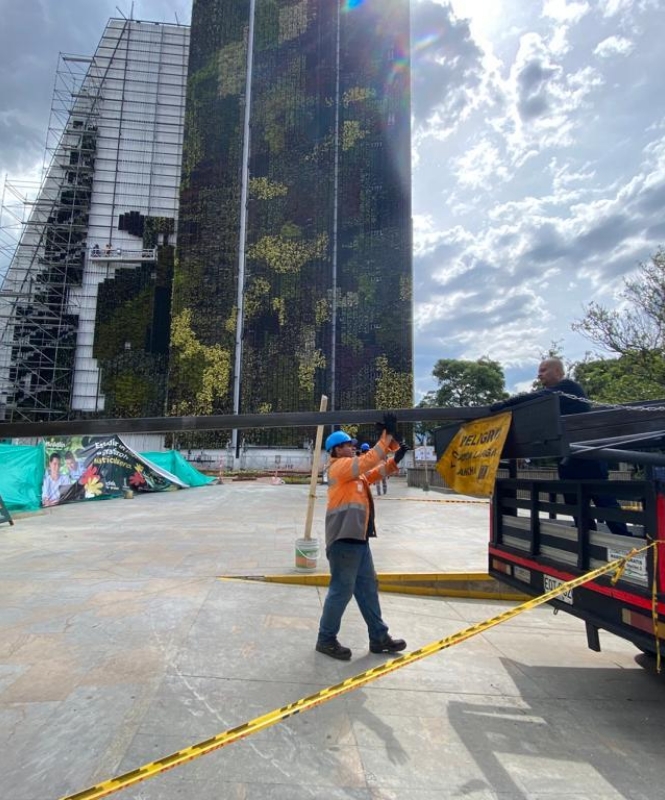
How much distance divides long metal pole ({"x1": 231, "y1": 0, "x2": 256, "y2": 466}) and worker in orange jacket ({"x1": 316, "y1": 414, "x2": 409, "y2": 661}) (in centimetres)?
3330

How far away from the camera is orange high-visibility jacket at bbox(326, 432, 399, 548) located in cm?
388

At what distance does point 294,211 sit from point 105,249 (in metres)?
16.0

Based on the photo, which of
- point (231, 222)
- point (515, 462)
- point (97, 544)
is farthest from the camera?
point (231, 222)

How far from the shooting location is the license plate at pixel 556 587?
11.2 feet

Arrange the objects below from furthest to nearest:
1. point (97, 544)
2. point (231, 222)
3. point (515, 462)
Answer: point (231, 222)
point (97, 544)
point (515, 462)

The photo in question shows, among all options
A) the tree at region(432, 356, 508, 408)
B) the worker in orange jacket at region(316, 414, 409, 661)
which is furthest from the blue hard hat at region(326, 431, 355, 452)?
the tree at region(432, 356, 508, 408)

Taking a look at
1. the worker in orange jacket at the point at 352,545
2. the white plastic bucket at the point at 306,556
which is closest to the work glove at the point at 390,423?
the worker in orange jacket at the point at 352,545

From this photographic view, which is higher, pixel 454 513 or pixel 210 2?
pixel 210 2

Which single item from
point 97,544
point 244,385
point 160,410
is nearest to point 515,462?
point 97,544

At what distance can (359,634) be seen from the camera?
4.53m

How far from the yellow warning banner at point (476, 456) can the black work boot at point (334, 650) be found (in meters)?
1.56

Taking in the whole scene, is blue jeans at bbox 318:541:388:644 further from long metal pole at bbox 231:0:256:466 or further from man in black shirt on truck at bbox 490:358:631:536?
long metal pole at bbox 231:0:256:466

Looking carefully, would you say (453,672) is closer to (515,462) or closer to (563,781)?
(563,781)

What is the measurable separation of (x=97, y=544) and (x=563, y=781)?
7.71 metres
